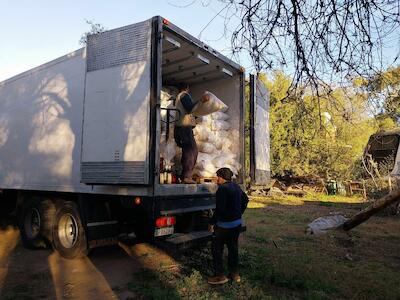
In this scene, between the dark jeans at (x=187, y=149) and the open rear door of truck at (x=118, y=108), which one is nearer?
the open rear door of truck at (x=118, y=108)

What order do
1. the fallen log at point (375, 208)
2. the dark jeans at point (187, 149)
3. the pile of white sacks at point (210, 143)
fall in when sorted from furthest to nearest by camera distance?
1. the fallen log at point (375, 208)
2. the pile of white sacks at point (210, 143)
3. the dark jeans at point (187, 149)

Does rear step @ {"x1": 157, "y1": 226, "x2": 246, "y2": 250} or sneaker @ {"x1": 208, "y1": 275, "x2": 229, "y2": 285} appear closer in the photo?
sneaker @ {"x1": 208, "y1": 275, "x2": 229, "y2": 285}

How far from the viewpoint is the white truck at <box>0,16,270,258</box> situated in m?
5.21

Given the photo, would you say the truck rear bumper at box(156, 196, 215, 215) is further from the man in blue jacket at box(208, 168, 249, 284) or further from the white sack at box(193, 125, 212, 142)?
the white sack at box(193, 125, 212, 142)

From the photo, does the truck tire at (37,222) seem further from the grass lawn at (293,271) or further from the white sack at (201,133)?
the white sack at (201,133)

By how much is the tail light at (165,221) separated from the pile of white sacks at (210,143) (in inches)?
41.4

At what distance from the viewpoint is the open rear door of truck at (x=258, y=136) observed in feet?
24.3

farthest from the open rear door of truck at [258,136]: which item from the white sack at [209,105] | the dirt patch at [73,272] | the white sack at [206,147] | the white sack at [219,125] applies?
the dirt patch at [73,272]

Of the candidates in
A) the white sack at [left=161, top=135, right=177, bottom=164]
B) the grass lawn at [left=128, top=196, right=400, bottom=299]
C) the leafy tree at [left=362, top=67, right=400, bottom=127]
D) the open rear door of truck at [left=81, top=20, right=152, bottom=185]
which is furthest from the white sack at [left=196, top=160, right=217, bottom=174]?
the leafy tree at [left=362, top=67, right=400, bottom=127]

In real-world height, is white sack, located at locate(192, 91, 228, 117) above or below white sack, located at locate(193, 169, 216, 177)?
above

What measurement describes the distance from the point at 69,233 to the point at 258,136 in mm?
3706

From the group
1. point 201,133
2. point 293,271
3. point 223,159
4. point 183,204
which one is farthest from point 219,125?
point 293,271

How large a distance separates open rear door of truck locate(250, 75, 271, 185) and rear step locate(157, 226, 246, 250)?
5.75ft

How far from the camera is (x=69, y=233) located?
660 cm
